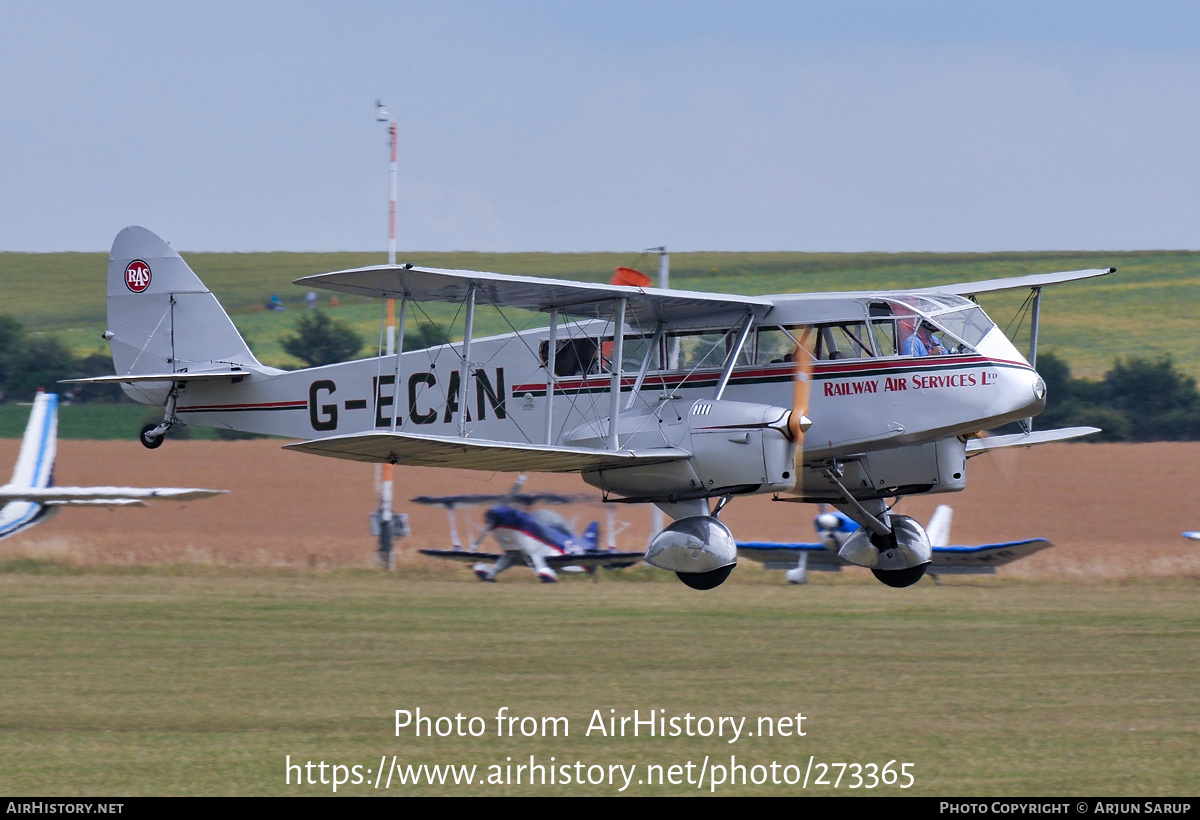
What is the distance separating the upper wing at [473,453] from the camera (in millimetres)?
13914

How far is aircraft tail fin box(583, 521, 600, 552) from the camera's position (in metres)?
38.8

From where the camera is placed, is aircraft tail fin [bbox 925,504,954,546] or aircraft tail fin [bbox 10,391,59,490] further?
aircraft tail fin [bbox 925,504,954,546]

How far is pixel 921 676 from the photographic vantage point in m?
23.8

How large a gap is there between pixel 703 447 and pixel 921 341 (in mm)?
2698

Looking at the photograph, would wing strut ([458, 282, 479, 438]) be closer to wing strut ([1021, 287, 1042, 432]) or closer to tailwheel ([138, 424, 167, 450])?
tailwheel ([138, 424, 167, 450])

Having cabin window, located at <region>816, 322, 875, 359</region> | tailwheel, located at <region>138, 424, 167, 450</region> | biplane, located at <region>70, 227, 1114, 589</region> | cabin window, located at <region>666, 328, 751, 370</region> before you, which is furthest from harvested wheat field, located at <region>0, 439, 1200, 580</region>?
cabin window, located at <region>816, 322, 875, 359</region>

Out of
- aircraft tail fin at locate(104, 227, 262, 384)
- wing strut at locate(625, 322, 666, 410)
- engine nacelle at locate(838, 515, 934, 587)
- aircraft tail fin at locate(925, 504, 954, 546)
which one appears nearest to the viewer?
wing strut at locate(625, 322, 666, 410)

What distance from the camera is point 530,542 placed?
37.4 metres

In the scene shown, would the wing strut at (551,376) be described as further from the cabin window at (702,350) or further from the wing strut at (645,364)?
the cabin window at (702,350)

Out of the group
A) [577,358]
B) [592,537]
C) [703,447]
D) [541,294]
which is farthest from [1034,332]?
[592,537]

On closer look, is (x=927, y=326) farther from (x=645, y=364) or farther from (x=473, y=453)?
(x=473, y=453)

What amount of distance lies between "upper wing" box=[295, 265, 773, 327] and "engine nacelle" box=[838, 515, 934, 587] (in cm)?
325

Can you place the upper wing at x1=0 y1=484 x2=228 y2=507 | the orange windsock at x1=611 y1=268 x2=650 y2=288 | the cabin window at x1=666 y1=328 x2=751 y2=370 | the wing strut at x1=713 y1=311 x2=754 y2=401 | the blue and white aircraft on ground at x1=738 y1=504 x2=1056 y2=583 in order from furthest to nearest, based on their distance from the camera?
the blue and white aircraft on ground at x1=738 y1=504 x2=1056 y2=583 → the upper wing at x1=0 y1=484 x2=228 y2=507 → the orange windsock at x1=611 y1=268 x2=650 y2=288 → the cabin window at x1=666 y1=328 x2=751 y2=370 → the wing strut at x1=713 y1=311 x2=754 y2=401

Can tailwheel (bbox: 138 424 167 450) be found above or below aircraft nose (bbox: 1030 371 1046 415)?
below
